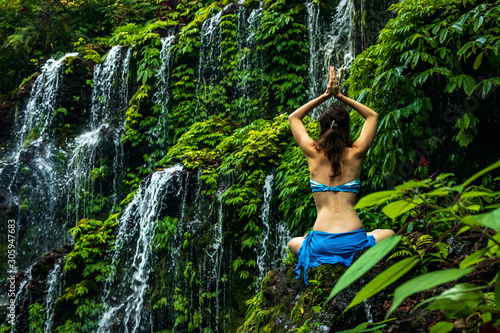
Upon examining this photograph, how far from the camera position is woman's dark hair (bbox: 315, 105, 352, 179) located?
3162 mm

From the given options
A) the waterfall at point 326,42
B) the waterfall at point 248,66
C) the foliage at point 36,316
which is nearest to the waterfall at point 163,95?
the waterfall at point 248,66

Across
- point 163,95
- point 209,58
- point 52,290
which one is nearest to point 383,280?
point 52,290

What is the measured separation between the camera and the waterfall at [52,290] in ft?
27.7

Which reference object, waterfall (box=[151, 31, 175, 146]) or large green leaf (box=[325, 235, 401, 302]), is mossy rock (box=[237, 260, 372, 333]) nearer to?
large green leaf (box=[325, 235, 401, 302])

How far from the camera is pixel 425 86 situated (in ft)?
15.6

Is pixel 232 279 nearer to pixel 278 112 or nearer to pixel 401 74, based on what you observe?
pixel 401 74

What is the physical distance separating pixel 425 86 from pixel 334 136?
2171 mm

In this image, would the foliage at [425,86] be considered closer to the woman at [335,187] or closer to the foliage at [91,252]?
the woman at [335,187]

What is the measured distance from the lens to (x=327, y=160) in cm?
321

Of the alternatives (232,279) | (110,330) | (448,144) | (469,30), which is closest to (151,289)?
(110,330)

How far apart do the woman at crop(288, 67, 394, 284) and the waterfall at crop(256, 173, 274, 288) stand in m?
3.27

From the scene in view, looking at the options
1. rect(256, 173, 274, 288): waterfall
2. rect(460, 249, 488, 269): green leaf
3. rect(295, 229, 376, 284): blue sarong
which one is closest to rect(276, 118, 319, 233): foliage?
rect(256, 173, 274, 288): waterfall

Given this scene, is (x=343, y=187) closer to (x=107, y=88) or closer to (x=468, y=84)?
(x=468, y=84)

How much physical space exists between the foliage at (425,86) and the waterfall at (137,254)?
4.47 meters
